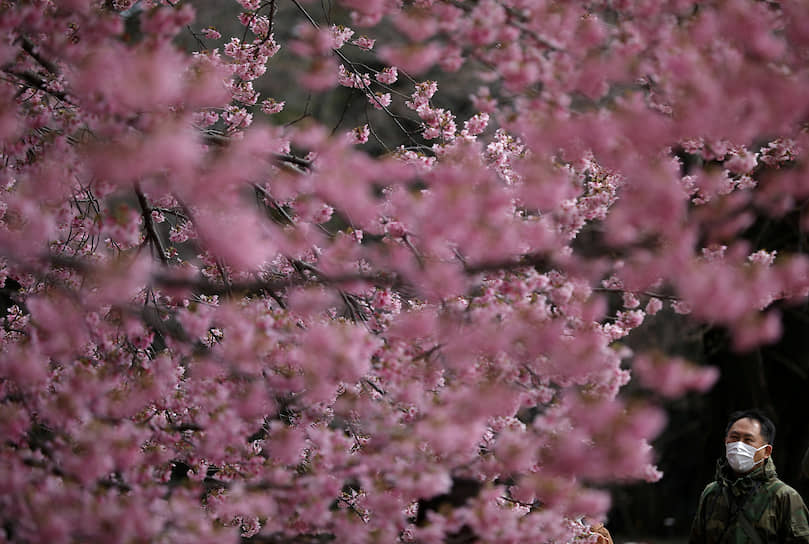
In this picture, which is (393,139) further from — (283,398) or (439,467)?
(439,467)

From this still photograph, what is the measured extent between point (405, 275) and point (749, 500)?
6.44ft

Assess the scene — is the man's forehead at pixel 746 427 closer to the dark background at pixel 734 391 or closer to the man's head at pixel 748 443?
the man's head at pixel 748 443

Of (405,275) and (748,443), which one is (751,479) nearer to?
(748,443)

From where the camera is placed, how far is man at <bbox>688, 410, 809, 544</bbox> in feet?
11.3

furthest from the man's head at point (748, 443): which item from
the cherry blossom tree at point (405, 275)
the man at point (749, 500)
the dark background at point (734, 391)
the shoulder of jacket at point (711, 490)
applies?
the dark background at point (734, 391)

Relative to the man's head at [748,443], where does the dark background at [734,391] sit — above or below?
below

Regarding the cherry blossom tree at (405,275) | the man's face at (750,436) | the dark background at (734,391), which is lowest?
the dark background at (734,391)

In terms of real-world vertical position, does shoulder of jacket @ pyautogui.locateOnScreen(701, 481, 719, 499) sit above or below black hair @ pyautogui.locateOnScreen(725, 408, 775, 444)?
below

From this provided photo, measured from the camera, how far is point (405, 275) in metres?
2.92

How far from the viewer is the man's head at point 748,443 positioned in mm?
3611

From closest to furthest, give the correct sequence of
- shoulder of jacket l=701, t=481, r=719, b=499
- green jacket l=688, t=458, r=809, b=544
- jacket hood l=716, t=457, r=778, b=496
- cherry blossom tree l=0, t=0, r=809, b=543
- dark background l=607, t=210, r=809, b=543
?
cherry blossom tree l=0, t=0, r=809, b=543 → green jacket l=688, t=458, r=809, b=544 → jacket hood l=716, t=457, r=778, b=496 → shoulder of jacket l=701, t=481, r=719, b=499 → dark background l=607, t=210, r=809, b=543

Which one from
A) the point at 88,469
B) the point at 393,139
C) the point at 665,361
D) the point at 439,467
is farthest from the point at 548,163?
the point at 393,139

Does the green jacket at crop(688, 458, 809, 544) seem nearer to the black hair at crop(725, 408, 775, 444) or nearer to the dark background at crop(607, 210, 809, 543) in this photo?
the black hair at crop(725, 408, 775, 444)

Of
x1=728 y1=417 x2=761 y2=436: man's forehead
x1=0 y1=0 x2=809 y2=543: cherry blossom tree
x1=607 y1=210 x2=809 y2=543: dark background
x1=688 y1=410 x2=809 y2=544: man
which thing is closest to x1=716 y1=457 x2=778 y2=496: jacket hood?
x1=688 y1=410 x2=809 y2=544: man
